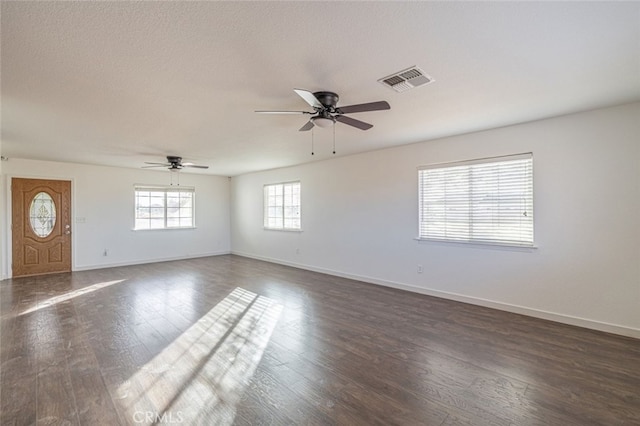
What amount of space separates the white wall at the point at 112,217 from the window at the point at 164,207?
0.54 ft

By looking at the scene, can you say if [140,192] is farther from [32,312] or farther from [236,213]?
[32,312]

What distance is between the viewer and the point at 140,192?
25.4ft

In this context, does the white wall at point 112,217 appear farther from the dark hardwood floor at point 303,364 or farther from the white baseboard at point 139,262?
the dark hardwood floor at point 303,364

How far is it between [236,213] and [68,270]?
13.9ft

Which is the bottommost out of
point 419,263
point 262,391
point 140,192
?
point 262,391

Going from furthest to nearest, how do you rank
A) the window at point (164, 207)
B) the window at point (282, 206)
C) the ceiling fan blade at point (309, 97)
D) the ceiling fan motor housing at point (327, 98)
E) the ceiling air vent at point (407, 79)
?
the window at point (164, 207) < the window at point (282, 206) < the ceiling fan motor housing at point (327, 98) < the ceiling air vent at point (407, 79) < the ceiling fan blade at point (309, 97)

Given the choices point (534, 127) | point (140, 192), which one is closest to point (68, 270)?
point (140, 192)

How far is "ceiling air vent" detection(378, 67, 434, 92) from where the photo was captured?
2.43 m

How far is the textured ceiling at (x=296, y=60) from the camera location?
173 centimetres

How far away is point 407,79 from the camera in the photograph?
2549 millimetres

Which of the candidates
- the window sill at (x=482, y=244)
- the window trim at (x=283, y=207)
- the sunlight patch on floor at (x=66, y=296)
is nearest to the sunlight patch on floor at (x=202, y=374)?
the sunlight patch on floor at (x=66, y=296)

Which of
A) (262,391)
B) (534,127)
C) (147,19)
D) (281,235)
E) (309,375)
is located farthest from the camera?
(281,235)

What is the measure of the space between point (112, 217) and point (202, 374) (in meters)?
6.47

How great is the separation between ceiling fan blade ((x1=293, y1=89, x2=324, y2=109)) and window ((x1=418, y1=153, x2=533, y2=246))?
9.25ft
